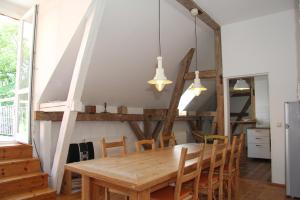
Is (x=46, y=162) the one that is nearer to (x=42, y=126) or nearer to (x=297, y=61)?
(x=42, y=126)

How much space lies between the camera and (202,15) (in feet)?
13.5

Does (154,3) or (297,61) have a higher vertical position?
(154,3)

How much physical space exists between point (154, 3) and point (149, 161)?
101 inches

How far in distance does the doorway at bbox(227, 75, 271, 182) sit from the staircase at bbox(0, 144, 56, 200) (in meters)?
3.66

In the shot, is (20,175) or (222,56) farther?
(222,56)

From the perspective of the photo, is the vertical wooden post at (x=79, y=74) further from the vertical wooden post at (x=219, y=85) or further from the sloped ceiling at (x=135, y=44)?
the vertical wooden post at (x=219, y=85)

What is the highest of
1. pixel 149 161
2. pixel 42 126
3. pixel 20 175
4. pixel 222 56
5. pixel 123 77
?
pixel 222 56

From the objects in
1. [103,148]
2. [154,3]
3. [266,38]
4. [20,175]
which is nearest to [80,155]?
[20,175]

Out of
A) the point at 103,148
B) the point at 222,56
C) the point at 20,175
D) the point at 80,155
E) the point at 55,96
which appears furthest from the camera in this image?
the point at 222,56

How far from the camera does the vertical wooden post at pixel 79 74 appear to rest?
2891mm

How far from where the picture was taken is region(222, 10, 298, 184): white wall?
4.02 m

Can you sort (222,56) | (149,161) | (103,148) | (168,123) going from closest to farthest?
(149,161) → (103,148) → (222,56) → (168,123)

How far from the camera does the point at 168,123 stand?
521 cm

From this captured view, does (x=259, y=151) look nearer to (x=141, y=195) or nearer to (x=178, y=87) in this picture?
(x=178, y=87)
